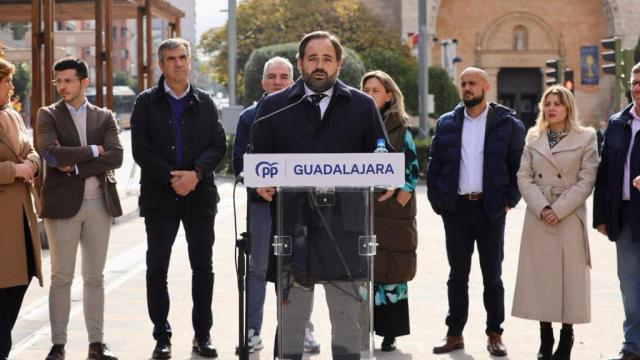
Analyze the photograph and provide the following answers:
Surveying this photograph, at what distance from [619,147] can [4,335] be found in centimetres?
424

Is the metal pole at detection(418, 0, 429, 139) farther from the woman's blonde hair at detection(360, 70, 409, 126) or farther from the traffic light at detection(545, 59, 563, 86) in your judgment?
the woman's blonde hair at detection(360, 70, 409, 126)

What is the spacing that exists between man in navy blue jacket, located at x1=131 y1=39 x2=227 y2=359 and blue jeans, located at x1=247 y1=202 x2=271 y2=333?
1.18ft

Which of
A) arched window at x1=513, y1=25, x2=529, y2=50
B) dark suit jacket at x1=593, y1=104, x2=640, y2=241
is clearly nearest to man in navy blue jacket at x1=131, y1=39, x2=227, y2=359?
dark suit jacket at x1=593, y1=104, x2=640, y2=241

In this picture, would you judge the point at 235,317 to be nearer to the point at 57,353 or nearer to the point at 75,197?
the point at 57,353

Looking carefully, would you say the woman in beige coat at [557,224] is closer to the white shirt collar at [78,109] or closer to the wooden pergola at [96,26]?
the white shirt collar at [78,109]

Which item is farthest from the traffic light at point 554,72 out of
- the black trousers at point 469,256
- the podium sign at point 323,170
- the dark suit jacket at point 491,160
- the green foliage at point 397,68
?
the podium sign at point 323,170

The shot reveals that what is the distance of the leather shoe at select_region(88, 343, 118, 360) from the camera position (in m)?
7.51

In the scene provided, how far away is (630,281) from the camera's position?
751cm

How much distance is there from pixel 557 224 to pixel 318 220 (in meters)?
2.58

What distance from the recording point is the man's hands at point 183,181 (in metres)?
7.58

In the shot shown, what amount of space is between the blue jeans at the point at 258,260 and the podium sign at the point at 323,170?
244 cm

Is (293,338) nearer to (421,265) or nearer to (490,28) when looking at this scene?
(421,265)

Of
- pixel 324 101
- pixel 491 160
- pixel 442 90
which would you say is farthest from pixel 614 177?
pixel 442 90

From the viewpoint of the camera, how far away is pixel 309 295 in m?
5.74
